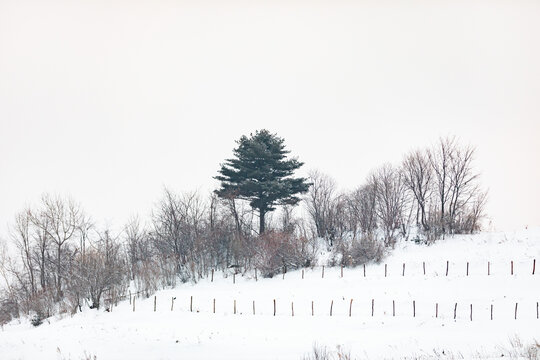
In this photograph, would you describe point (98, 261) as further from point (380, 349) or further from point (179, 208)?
point (380, 349)

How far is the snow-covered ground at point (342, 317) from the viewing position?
2514 centimetres

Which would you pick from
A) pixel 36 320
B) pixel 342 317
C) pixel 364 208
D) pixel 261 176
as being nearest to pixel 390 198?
pixel 364 208

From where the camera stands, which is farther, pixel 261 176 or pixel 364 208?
pixel 364 208

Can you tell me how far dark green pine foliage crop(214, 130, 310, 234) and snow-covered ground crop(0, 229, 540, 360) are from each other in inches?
375

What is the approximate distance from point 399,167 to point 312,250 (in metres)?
22.9

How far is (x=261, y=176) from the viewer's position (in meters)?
52.1

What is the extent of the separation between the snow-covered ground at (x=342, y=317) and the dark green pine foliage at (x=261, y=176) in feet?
31.2

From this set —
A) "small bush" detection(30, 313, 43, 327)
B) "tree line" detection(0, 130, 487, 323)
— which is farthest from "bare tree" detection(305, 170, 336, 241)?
"small bush" detection(30, 313, 43, 327)

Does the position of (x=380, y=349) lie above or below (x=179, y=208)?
below

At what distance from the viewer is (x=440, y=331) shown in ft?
86.7

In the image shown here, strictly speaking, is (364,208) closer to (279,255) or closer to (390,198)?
(390,198)

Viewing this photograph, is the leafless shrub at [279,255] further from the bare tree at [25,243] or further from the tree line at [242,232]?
the bare tree at [25,243]

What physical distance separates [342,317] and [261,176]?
23410 mm

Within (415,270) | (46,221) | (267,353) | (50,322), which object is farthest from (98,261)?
(415,270)
